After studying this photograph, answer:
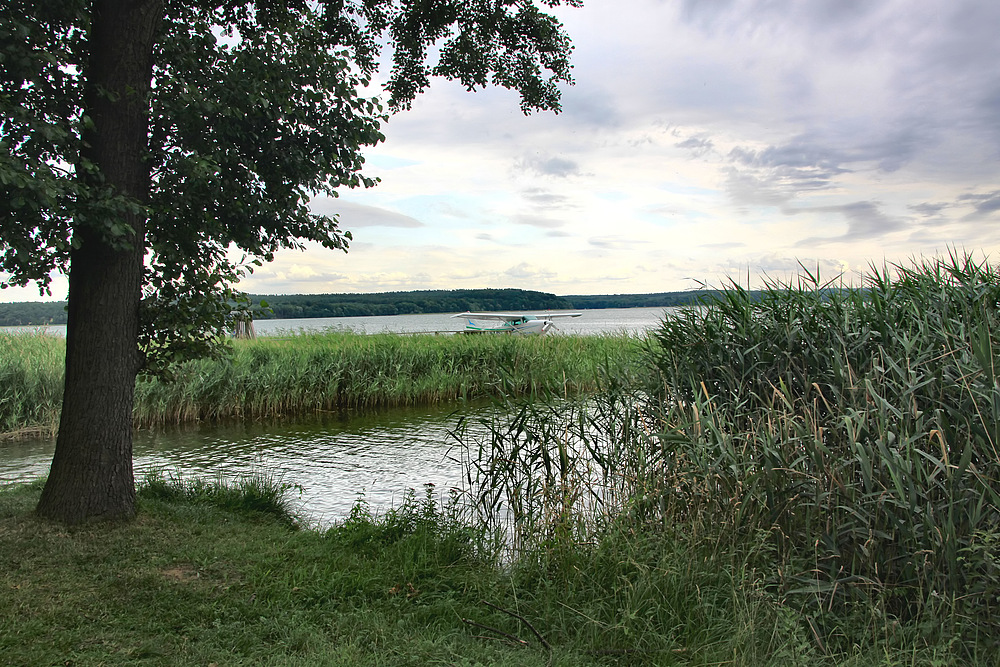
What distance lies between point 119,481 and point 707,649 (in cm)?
475

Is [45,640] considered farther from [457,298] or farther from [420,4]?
[457,298]

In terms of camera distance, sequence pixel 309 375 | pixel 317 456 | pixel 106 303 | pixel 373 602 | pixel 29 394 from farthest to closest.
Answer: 1. pixel 309 375
2. pixel 29 394
3. pixel 317 456
4. pixel 106 303
5. pixel 373 602

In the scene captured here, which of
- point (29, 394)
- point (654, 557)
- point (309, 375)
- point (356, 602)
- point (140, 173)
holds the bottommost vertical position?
point (356, 602)

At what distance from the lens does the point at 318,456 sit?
1027 cm

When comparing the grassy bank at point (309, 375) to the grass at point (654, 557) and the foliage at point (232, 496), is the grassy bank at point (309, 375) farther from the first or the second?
the grass at point (654, 557)

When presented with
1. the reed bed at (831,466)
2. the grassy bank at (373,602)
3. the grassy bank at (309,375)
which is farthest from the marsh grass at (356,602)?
the grassy bank at (309,375)

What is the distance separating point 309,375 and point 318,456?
474 centimetres

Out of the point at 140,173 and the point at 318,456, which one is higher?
the point at 140,173

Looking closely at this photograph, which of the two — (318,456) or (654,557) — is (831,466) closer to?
(654,557)

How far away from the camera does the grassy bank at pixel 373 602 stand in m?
3.69

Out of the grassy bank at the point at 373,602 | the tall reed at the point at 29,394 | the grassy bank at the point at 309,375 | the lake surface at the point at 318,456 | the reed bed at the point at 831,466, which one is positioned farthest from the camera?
the grassy bank at the point at 309,375

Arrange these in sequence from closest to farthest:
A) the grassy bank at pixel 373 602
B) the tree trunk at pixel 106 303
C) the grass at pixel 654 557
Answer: the grassy bank at pixel 373 602
the grass at pixel 654 557
the tree trunk at pixel 106 303

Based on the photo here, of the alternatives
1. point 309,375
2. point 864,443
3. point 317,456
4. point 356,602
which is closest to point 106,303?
point 356,602

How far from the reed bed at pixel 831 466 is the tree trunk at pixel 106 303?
3259mm
